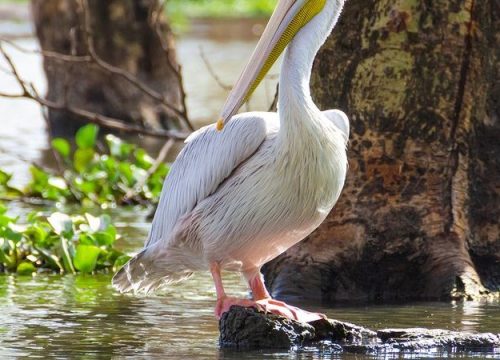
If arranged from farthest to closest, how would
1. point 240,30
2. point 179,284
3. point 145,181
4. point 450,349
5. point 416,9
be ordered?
1. point 240,30
2. point 145,181
3. point 179,284
4. point 416,9
5. point 450,349

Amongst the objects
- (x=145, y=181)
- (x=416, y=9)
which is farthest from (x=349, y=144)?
(x=145, y=181)

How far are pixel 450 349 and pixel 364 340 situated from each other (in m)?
0.35

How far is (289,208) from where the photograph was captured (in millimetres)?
5586

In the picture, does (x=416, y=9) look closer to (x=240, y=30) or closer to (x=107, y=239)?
(x=107, y=239)

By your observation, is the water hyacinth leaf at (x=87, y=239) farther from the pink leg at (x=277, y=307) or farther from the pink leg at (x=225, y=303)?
the pink leg at (x=225, y=303)

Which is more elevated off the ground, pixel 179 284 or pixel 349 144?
pixel 349 144

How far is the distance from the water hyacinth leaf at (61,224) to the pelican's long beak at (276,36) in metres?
2.22

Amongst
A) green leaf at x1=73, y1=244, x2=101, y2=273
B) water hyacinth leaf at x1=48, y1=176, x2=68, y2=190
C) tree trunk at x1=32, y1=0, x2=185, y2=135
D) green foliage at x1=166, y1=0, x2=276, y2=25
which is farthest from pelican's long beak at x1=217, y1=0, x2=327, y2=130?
green foliage at x1=166, y1=0, x2=276, y2=25

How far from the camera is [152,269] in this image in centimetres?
623

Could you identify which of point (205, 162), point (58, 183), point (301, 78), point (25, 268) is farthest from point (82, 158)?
point (301, 78)

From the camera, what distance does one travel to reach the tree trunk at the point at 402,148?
686 centimetres

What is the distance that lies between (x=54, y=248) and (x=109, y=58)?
23.7ft

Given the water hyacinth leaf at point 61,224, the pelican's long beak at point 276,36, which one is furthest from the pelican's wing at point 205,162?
the water hyacinth leaf at point 61,224

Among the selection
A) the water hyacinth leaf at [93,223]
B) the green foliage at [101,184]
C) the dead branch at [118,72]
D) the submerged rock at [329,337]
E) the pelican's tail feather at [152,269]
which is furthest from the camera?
the green foliage at [101,184]
